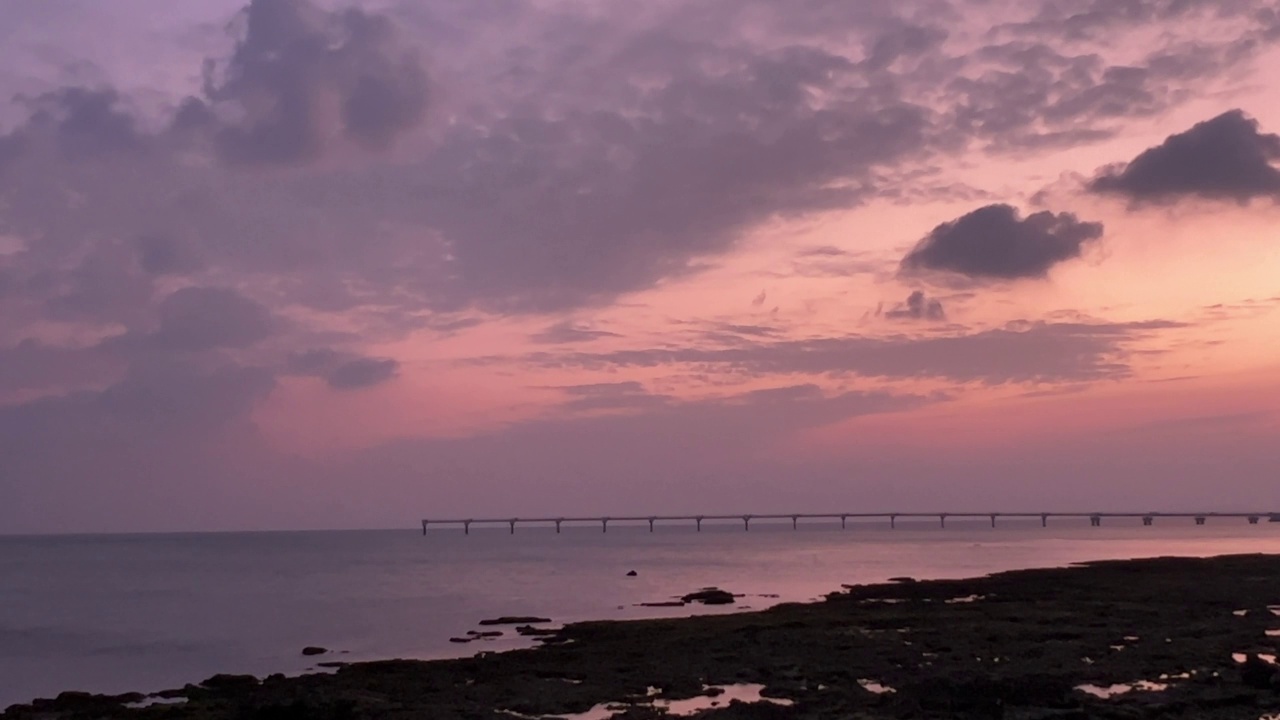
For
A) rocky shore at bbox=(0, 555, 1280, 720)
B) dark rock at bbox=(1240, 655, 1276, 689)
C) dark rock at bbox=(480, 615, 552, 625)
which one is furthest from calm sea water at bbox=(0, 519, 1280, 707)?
dark rock at bbox=(1240, 655, 1276, 689)

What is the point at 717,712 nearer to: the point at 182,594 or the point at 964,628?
the point at 964,628

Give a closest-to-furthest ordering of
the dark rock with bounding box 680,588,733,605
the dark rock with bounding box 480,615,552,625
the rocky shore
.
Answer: the rocky shore < the dark rock with bounding box 480,615,552,625 < the dark rock with bounding box 680,588,733,605

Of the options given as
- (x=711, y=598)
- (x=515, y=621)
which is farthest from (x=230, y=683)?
(x=711, y=598)

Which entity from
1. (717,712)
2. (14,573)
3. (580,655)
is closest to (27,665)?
(580,655)

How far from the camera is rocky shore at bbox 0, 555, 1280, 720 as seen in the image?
72.4 ft

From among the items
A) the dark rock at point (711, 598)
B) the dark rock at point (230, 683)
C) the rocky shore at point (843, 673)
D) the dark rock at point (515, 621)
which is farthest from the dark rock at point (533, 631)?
the dark rock at point (230, 683)

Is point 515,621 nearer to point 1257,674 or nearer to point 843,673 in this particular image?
point 843,673

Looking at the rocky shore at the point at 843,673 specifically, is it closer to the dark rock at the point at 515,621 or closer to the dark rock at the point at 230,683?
the dark rock at the point at 230,683

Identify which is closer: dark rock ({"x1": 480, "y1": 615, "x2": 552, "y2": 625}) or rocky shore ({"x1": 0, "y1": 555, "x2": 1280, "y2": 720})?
rocky shore ({"x1": 0, "y1": 555, "x2": 1280, "y2": 720})

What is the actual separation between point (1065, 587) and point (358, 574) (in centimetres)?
6753

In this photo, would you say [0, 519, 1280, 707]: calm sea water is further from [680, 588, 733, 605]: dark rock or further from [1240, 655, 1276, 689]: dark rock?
[1240, 655, 1276, 689]: dark rock

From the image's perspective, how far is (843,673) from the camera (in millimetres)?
26891

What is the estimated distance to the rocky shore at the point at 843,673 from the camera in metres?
22.1

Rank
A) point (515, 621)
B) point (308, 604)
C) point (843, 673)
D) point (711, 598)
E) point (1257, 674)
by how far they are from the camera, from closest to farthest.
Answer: point (1257, 674) → point (843, 673) → point (515, 621) → point (711, 598) → point (308, 604)
